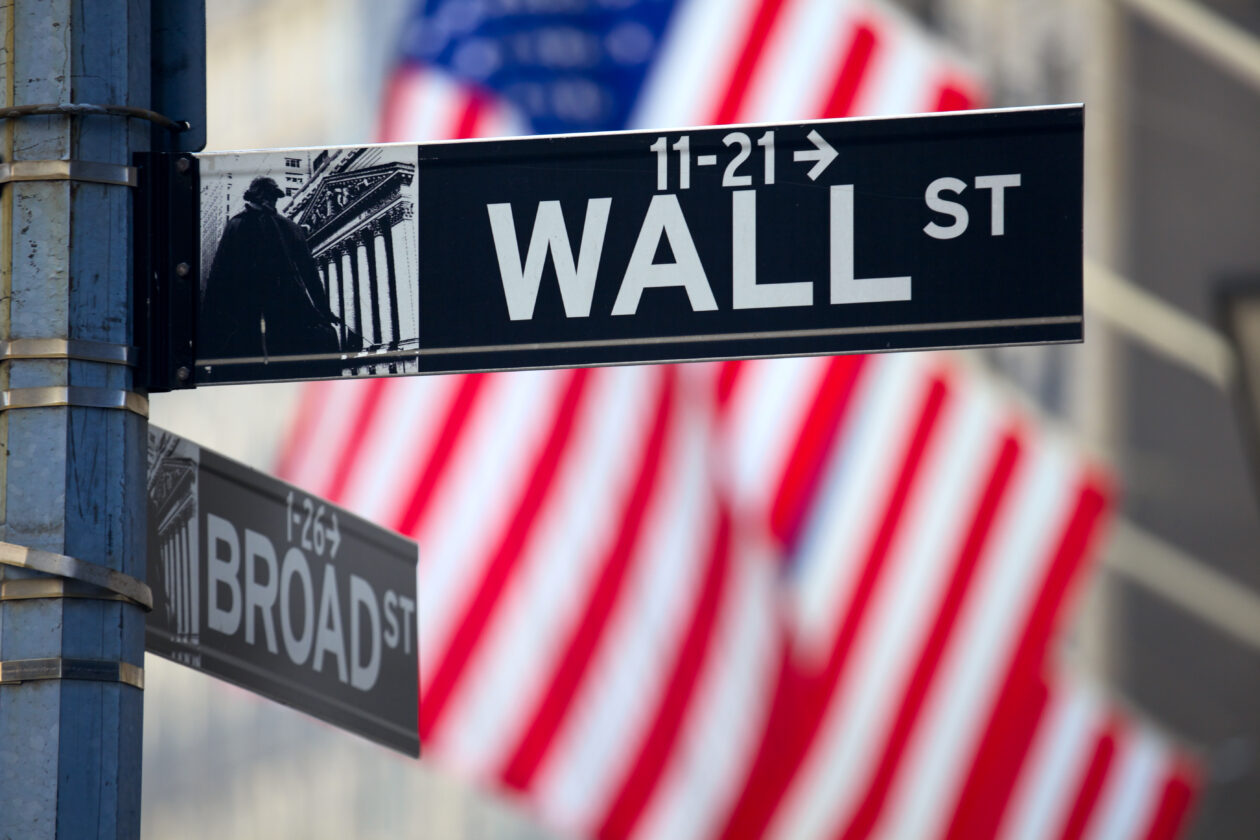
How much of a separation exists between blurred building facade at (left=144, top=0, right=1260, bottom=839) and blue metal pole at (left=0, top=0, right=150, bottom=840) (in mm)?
6229

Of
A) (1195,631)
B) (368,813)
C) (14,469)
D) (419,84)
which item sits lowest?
(368,813)

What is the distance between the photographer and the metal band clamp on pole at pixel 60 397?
1.93 meters

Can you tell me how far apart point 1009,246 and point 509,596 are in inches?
237

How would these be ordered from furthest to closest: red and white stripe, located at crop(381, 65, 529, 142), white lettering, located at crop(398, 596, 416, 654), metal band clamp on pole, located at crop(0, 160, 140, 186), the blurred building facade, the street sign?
red and white stripe, located at crop(381, 65, 529, 142) < the blurred building facade < white lettering, located at crop(398, 596, 416, 654) < the street sign < metal band clamp on pole, located at crop(0, 160, 140, 186)

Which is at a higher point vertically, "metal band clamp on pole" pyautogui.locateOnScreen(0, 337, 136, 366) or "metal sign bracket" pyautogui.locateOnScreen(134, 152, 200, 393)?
"metal sign bracket" pyautogui.locateOnScreen(134, 152, 200, 393)

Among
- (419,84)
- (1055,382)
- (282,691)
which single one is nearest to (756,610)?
(1055,382)

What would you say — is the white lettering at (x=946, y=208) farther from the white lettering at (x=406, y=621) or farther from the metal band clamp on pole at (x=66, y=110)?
the white lettering at (x=406, y=621)

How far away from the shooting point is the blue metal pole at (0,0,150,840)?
6.10 ft

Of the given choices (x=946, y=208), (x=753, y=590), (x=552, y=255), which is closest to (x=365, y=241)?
(x=552, y=255)

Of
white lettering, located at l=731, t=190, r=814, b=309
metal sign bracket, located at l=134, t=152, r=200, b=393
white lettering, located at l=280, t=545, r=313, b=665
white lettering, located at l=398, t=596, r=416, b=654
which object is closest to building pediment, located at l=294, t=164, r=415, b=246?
metal sign bracket, located at l=134, t=152, r=200, b=393

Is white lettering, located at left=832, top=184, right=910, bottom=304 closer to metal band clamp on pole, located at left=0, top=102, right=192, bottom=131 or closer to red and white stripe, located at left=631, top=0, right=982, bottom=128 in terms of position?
metal band clamp on pole, located at left=0, top=102, right=192, bottom=131

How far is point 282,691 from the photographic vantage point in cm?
244

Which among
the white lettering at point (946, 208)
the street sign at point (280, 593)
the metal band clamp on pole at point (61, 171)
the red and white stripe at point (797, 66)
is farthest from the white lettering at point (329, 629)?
the red and white stripe at point (797, 66)

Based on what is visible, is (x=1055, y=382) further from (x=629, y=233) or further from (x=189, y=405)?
(x=629, y=233)
